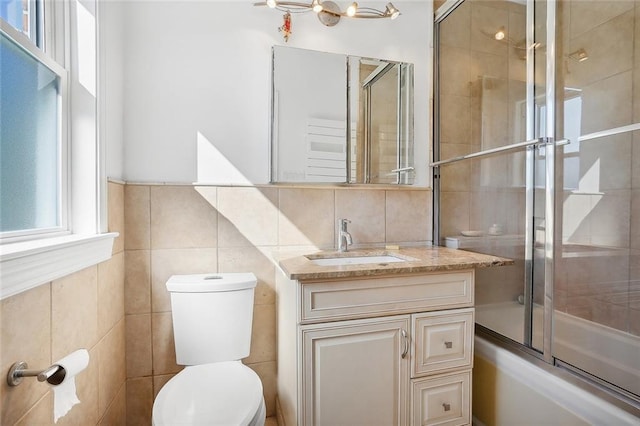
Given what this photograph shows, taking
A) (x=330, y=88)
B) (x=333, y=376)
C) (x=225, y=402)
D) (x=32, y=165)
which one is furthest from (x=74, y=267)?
(x=330, y=88)

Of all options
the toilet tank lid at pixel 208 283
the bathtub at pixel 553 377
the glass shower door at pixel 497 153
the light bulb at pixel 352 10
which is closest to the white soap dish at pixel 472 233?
the glass shower door at pixel 497 153

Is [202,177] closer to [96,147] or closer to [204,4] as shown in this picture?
[96,147]

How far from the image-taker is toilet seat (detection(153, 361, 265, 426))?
3.19ft

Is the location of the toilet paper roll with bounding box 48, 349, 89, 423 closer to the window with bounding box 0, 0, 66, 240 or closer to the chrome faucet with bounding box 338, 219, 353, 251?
the window with bounding box 0, 0, 66, 240

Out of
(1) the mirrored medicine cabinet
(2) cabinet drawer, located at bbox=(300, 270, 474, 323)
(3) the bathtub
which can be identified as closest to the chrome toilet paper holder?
(2) cabinet drawer, located at bbox=(300, 270, 474, 323)

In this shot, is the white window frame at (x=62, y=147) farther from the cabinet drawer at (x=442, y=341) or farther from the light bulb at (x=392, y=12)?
the light bulb at (x=392, y=12)

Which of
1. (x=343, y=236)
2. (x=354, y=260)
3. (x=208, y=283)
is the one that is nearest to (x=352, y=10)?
(x=343, y=236)

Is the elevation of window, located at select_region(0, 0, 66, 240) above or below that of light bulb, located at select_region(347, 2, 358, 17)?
below

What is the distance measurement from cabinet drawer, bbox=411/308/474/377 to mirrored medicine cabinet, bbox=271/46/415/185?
32.6 inches

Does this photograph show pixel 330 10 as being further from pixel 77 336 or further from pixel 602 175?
pixel 77 336

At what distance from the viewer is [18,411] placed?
759mm

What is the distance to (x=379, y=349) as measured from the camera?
126 centimetres

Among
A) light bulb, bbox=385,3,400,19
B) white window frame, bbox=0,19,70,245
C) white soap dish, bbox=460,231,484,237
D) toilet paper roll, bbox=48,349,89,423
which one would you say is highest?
light bulb, bbox=385,3,400,19

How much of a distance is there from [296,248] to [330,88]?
36.2 inches
